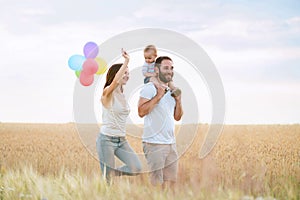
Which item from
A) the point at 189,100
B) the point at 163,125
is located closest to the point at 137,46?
the point at 189,100

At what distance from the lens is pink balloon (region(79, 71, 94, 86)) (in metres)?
6.28

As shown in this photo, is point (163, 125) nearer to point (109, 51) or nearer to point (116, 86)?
point (116, 86)

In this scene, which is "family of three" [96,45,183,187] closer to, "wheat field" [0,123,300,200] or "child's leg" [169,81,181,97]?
"child's leg" [169,81,181,97]

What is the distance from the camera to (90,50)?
6547 mm

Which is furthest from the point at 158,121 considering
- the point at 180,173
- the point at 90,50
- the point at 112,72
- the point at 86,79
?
the point at 90,50

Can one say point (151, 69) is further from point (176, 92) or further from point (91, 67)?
point (91, 67)

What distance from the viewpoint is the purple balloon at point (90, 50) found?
21.1 feet

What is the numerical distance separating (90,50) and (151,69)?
1.71m

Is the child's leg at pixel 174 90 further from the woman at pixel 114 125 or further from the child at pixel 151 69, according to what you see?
the woman at pixel 114 125

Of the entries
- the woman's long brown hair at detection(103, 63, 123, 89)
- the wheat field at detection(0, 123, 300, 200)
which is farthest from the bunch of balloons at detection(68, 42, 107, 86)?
the woman's long brown hair at detection(103, 63, 123, 89)

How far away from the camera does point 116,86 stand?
16.1 ft

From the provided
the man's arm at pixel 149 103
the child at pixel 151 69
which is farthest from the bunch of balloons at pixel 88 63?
the man's arm at pixel 149 103

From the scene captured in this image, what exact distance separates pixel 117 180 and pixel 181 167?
106cm

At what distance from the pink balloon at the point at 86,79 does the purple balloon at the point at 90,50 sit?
26cm
